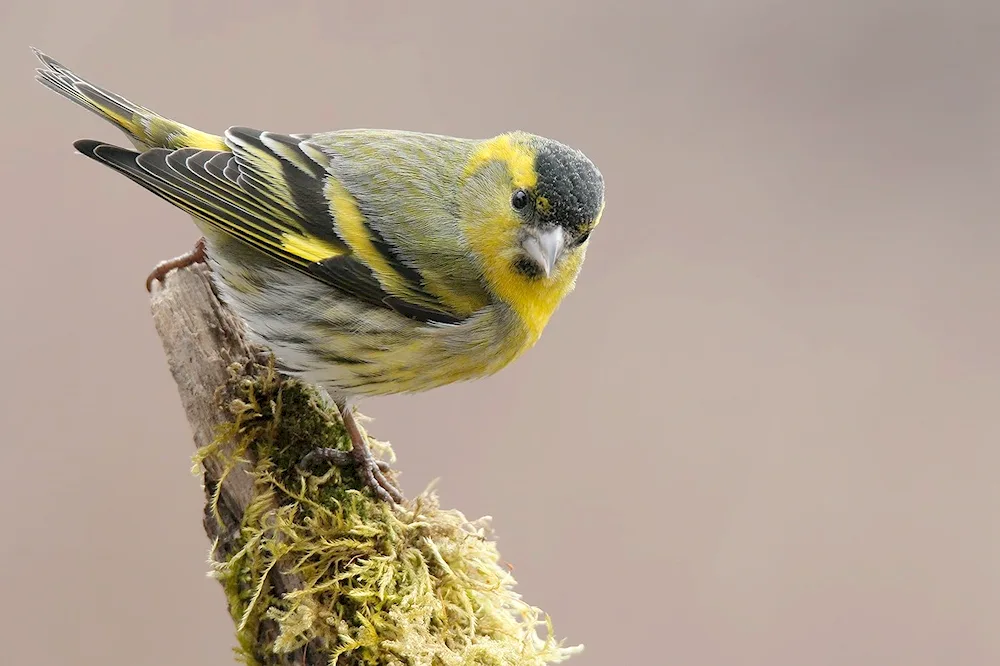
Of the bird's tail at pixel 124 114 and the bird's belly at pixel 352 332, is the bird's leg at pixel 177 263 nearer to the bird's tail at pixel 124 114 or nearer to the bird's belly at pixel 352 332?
the bird's belly at pixel 352 332

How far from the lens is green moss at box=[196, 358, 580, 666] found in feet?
10.6

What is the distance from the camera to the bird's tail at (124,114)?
4.20 meters

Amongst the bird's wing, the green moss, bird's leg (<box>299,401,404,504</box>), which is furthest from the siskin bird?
the green moss

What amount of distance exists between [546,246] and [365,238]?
0.77m

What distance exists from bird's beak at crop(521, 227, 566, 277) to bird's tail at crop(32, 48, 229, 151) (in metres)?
1.42

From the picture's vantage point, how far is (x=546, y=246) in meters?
4.02

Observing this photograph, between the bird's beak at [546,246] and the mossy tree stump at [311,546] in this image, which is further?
the bird's beak at [546,246]

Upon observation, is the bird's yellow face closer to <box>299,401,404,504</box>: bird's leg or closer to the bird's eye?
the bird's eye

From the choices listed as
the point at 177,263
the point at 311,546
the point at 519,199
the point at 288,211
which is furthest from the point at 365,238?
the point at 311,546

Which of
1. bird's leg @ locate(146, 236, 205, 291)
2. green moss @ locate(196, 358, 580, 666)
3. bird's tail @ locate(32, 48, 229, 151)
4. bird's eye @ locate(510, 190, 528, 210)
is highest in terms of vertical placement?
bird's eye @ locate(510, 190, 528, 210)

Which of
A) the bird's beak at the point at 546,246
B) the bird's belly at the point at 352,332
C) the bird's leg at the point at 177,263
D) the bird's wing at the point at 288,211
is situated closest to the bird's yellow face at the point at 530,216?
the bird's beak at the point at 546,246

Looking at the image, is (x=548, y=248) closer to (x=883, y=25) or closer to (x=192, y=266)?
(x=192, y=266)

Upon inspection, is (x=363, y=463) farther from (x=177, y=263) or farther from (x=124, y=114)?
(x=124, y=114)

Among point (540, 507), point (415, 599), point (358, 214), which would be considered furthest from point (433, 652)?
point (540, 507)
